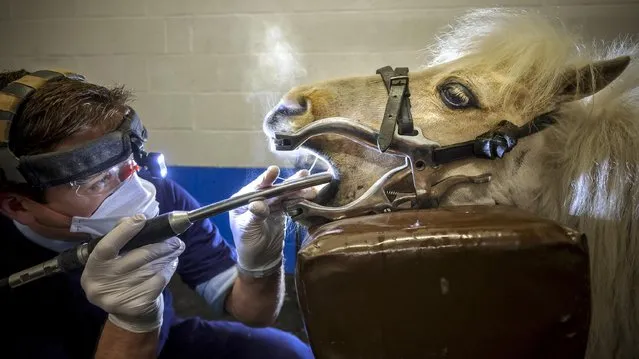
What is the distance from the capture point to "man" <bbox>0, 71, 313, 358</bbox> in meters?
1.04

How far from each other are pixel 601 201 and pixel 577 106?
21 centimetres

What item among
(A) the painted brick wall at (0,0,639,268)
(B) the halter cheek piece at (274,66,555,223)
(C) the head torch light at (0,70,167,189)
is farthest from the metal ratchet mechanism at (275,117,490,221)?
(A) the painted brick wall at (0,0,639,268)

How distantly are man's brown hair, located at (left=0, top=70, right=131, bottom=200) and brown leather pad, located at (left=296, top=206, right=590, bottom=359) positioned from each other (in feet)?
2.50

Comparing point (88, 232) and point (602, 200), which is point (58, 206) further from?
point (602, 200)

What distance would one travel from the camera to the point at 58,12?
2273 millimetres

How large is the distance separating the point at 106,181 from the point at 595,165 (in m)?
1.13

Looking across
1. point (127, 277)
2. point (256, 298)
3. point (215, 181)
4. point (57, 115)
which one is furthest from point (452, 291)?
point (215, 181)

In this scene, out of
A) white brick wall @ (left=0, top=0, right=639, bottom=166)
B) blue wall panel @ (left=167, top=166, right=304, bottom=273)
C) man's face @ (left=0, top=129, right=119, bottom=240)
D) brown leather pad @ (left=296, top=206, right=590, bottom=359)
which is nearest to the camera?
brown leather pad @ (left=296, top=206, right=590, bottom=359)

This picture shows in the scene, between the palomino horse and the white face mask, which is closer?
the palomino horse

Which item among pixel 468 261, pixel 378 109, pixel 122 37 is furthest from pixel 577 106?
pixel 122 37

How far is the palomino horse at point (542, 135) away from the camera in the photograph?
2.85 ft

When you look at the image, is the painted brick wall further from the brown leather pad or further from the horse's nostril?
the brown leather pad

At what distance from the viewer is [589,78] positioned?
93cm

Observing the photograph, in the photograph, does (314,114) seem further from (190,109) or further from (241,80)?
(190,109)
